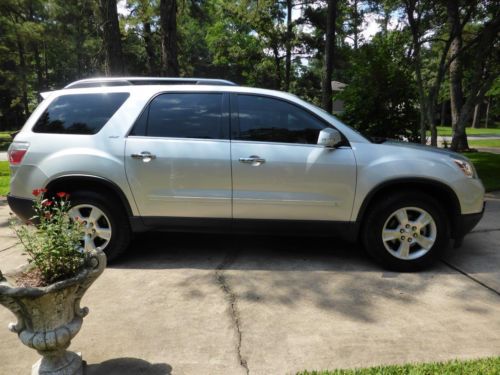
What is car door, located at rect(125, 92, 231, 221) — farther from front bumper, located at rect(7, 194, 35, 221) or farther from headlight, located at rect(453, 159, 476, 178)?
headlight, located at rect(453, 159, 476, 178)

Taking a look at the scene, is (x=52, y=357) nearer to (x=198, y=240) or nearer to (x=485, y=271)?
(x=198, y=240)

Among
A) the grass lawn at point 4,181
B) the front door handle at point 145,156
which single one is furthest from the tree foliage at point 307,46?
the front door handle at point 145,156

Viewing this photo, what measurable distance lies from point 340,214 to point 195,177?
1542 millimetres

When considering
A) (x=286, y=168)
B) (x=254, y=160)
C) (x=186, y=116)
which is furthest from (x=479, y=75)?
(x=186, y=116)

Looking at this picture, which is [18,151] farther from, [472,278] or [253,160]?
[472,278]

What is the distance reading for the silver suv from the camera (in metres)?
3.99

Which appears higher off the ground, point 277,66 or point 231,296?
point 277,66

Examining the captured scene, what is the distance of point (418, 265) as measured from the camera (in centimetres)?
408

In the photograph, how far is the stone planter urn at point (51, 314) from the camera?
2.12 meters

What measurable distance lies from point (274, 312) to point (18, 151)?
3.15 m

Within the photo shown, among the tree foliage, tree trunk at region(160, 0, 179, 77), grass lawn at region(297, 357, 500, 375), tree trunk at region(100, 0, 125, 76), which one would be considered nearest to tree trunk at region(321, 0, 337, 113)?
the tree foliage

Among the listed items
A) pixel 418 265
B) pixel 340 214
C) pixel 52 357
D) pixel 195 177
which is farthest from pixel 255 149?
pixel 52 357

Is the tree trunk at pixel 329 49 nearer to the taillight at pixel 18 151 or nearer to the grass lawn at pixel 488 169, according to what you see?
the grass lawn at pixel 488 169

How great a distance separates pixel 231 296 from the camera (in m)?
3.55
